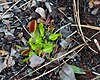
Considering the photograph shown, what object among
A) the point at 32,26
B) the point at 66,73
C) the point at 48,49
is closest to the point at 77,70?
the point at 66,73

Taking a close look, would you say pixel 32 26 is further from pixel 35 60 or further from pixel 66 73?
pixel 66 73

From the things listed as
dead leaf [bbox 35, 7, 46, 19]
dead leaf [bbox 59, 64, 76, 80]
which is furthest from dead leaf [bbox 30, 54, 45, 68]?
dead leaf [bbox 35, 7, 46, 19]

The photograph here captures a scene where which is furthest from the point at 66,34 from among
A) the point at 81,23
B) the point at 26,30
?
the point at 26,30

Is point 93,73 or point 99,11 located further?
point 99,11

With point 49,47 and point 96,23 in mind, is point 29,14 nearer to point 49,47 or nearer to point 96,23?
point 49,47

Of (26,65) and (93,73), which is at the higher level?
(26,65)
